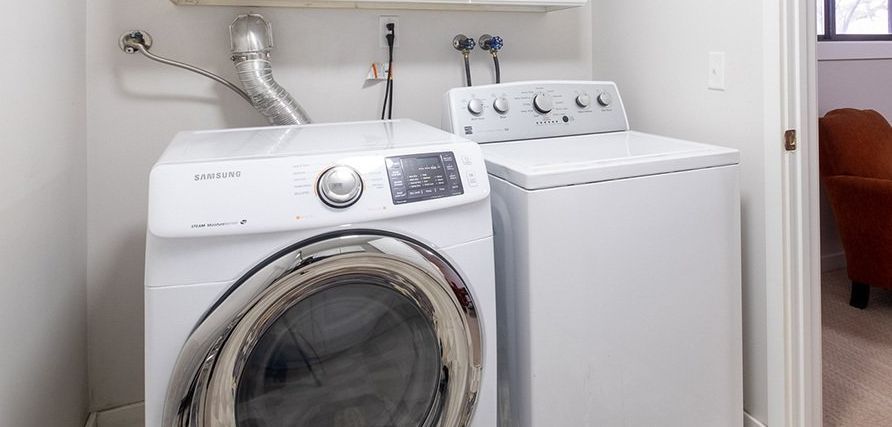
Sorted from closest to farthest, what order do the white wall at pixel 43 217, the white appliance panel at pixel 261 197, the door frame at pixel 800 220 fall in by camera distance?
the white appliance panel at pixel 261 197 → the white wall at pixel 43 217 → the door frame at pixel 800 220

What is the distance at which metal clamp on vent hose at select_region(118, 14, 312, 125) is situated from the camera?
158cm

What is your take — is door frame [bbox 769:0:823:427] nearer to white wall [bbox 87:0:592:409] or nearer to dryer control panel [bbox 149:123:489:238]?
dryer control panel [bbox 149:123:489:238]

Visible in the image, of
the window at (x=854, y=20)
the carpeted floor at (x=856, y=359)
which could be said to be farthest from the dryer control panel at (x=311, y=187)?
the window at (x=854, y=20)

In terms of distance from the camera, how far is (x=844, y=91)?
121 inches

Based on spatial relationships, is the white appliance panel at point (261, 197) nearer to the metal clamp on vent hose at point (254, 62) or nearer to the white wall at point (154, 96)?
the metal clamp on vent hose at point (254, 62)

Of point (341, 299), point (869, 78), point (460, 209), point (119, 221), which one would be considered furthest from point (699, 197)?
point (869, 78)

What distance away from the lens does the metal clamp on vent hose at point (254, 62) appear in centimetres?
158

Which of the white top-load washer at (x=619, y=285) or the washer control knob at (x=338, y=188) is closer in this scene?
the washer control knob at (x=338, y=188)

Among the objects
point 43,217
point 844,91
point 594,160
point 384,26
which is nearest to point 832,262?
point 844,91

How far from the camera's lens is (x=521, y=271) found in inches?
48.1

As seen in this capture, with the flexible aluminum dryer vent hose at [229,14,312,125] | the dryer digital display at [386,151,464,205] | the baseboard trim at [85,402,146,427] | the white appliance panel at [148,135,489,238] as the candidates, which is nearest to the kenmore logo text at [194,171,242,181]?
the white appliance panel at [148,135,489,238]

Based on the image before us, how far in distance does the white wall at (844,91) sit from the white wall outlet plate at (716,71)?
1.96m

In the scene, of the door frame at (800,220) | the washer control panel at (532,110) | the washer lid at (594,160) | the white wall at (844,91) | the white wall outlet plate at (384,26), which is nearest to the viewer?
the washer lid at (594,160)

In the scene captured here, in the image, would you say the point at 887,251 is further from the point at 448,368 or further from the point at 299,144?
the point at 299,144
